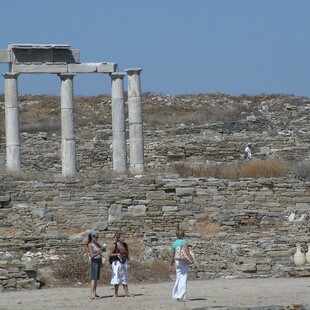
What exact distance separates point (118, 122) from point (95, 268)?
1980cm

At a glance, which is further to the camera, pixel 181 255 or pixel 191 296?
pixel 191 296

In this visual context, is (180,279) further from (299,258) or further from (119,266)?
(299,258)

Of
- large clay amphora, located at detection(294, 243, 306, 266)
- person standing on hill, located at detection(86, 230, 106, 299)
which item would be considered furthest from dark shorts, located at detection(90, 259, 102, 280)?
large clay amphora, located at detection(294, 243, 306, 266)

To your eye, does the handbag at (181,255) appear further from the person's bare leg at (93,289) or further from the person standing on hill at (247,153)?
the person standing on hill at (247,153)

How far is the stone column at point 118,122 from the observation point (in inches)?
1754

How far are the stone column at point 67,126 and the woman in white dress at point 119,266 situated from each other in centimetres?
1821

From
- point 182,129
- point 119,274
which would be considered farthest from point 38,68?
point 119,274

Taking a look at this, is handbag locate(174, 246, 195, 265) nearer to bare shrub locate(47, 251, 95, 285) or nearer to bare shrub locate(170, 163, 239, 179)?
bare shrub locate(47, 251, 95, 285)

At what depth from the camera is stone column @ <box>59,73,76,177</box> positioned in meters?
44.1

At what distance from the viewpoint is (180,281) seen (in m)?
24.7

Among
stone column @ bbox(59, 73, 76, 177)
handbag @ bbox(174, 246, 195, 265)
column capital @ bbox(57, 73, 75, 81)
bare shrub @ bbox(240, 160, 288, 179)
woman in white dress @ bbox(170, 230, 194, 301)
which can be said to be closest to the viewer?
woman in white dress @ bbox(170, 230, 194, 301)

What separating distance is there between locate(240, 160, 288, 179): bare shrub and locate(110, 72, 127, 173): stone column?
14.8ft

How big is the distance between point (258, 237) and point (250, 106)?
40168 mm

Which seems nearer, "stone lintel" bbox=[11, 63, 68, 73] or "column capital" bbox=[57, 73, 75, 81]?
"stone lintel" bbox=[11, 63, 68, 73]
